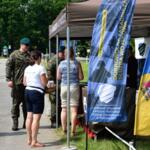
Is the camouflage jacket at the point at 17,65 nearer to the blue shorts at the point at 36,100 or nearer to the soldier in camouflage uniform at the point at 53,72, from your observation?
the soldier in camouflage uniform at the point at 53,72

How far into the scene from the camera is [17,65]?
11211mm

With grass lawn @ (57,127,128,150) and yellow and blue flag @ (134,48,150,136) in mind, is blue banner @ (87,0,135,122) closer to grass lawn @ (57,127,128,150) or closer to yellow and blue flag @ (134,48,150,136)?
yellow and blue flag @ (134,48,150,136)

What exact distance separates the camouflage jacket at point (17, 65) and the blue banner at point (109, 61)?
3.65 meters

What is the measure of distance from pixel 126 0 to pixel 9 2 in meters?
97.8

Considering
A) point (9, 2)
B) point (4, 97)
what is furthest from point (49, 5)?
point (4, 97)

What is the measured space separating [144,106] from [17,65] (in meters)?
4.62

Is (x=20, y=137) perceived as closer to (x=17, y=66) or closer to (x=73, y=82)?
(x=17, y=66)

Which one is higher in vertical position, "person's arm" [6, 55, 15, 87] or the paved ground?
"person's arm" [6, 55, 15, 87]

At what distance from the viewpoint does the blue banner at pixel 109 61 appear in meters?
7.55

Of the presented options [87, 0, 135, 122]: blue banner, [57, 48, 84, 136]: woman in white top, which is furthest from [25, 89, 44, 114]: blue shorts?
[87, 0, 135, 122]: blue banner

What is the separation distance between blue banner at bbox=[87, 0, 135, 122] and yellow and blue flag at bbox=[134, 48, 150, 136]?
1.53 feet

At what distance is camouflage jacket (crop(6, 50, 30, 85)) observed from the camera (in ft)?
36.7

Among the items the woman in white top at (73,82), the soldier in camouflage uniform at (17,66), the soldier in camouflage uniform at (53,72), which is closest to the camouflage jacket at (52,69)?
the soldier in camouflage uniform at (53,72)

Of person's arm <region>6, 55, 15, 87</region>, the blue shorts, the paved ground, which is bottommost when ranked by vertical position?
the paved ground
